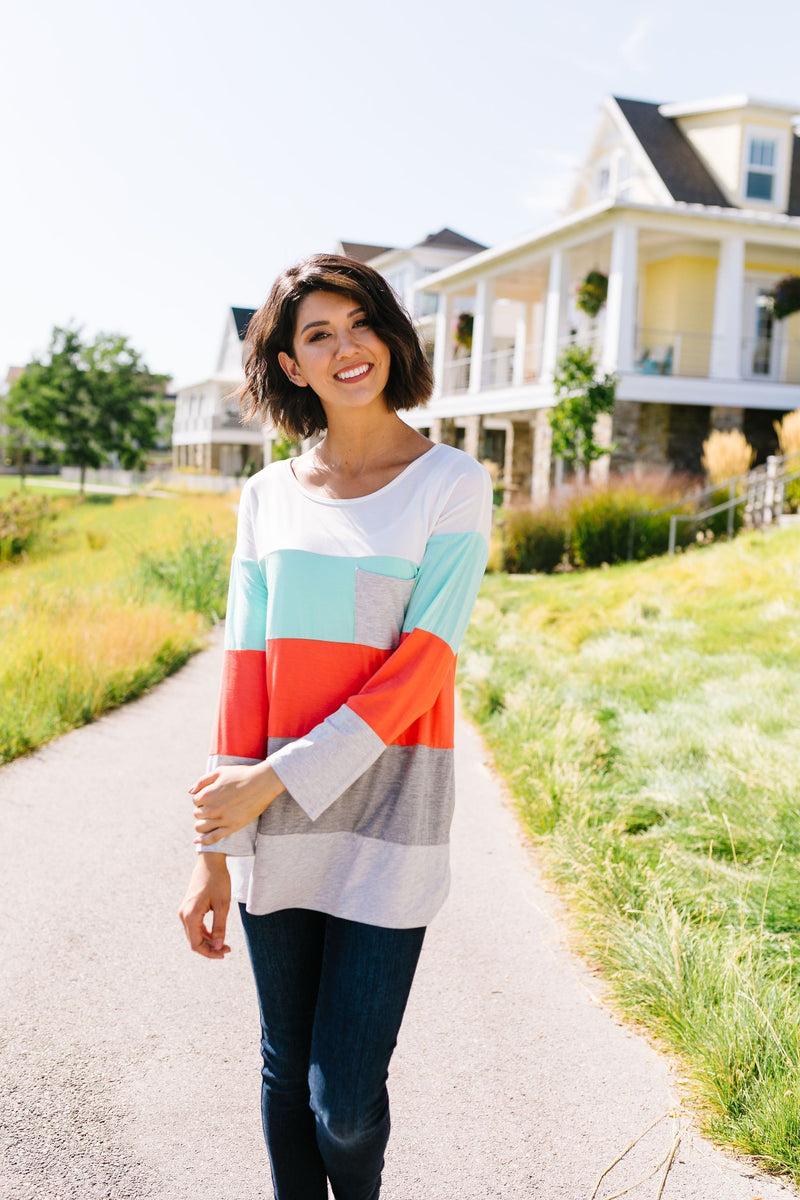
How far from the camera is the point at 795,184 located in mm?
23281

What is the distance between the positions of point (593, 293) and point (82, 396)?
30.4 m

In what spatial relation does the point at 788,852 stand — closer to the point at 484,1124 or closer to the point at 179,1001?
the point at 484,1124

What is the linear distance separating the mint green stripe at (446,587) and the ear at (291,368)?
1.66 ft

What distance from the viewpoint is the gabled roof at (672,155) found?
69.8 feet

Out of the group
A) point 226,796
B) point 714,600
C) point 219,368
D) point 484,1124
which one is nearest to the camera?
point 226,796

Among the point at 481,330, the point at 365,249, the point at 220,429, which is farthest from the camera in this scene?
the point at 220,429

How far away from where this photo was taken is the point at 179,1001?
3152 mm

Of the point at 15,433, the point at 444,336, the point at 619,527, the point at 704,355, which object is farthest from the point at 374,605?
the point at 15,433

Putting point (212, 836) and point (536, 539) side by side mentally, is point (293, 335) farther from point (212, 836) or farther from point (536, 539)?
point (536, 539)

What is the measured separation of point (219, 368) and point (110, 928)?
184 ft

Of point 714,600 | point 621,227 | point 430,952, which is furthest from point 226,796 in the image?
point 621,227

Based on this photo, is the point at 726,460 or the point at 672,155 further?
the point at 672,155

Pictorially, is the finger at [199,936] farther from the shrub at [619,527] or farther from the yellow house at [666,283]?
the yellow house at [666,283]

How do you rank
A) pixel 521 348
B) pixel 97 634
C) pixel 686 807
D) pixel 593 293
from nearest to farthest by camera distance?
pixel 686 807, pixel 97 634, pixel 593 293, pixel 521 348
